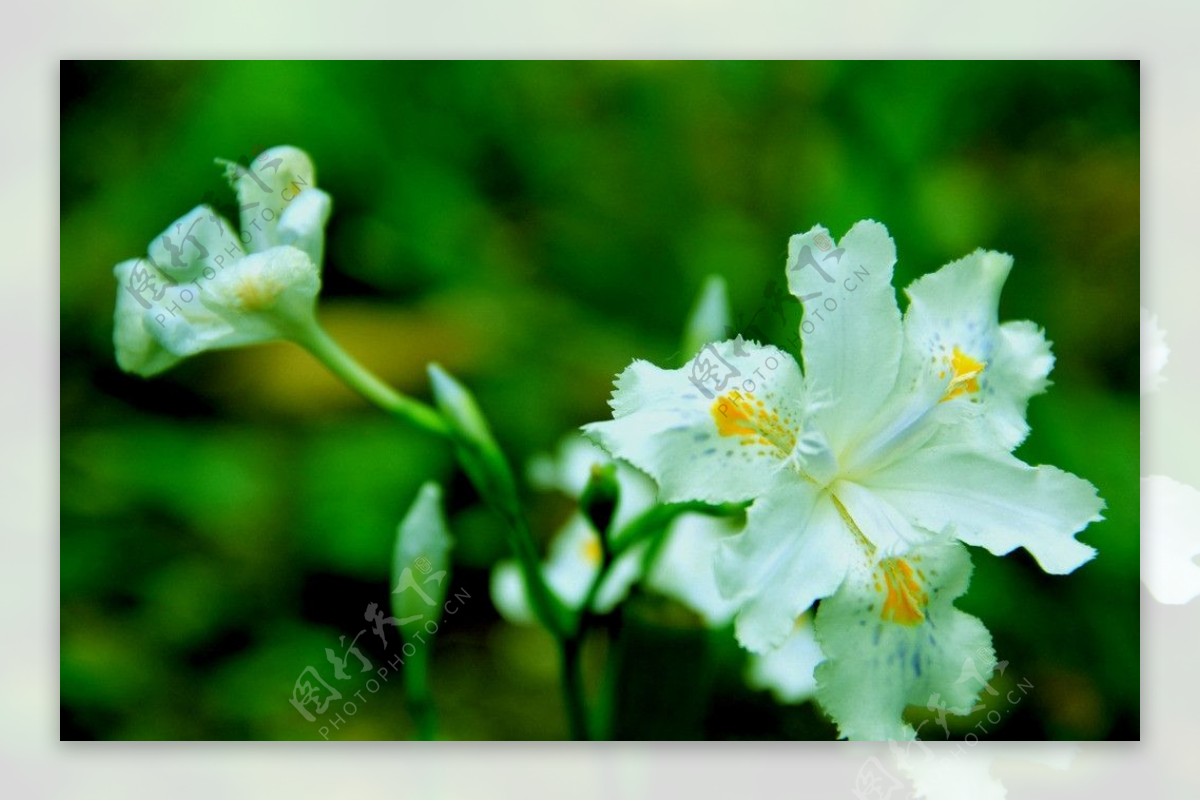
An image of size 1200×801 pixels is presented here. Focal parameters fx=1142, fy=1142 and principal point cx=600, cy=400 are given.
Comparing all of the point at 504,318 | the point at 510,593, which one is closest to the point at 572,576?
the point at 510,593

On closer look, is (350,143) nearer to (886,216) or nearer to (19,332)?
(19,332)

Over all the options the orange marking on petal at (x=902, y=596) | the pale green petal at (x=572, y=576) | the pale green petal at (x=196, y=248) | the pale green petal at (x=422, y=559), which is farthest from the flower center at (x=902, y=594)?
the pale green petal at (x=196, y=248)

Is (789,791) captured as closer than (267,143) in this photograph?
Yes

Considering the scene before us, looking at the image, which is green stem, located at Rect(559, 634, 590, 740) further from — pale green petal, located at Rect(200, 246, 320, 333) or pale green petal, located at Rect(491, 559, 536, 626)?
pale green petal, located at Rect(200, 246, 320, 333)

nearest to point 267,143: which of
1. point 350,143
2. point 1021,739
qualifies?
point 350,143

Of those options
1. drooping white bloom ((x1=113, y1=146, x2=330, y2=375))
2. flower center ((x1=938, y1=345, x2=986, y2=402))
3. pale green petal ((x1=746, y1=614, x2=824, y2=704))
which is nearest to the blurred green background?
pale green petal ((x1=746, y1=614, x2=824, y2=704))

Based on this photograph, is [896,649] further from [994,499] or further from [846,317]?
[846,317]
